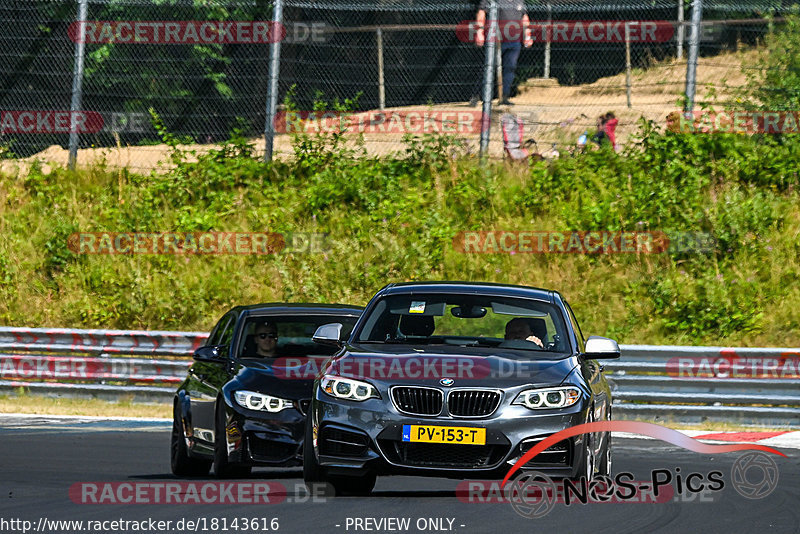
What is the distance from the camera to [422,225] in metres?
21.9

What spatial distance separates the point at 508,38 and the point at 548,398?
14759 mm

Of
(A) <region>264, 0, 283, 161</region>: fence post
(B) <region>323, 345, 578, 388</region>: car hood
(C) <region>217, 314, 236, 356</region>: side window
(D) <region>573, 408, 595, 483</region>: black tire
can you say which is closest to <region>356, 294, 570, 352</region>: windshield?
(B) <region>323, 345, 578, 388</region>: car hood

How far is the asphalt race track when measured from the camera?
7.95m

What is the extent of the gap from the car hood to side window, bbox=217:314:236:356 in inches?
96.9

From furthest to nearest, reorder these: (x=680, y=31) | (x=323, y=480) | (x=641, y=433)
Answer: (x=680, y=31)
(x=641, y=433)
(x=323, y=480)

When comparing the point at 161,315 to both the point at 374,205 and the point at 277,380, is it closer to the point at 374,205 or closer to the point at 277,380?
the point at 374,205

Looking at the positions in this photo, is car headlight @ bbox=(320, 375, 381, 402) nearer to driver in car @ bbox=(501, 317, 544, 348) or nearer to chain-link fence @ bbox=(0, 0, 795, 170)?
driver in car @ bbox=(501, 317, 544, 348)

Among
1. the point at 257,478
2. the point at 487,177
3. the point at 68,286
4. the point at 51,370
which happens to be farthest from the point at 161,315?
the point at 257,478

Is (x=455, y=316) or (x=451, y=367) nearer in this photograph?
(x=451, y=367)

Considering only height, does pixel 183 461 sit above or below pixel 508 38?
below

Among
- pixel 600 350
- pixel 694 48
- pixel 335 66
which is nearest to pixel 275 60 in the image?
pixel 335 66

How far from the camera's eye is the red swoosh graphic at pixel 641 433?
8.10 metres

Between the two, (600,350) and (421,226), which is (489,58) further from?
(600,350)

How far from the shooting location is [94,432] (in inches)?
581
